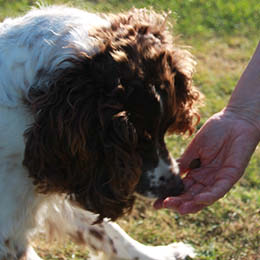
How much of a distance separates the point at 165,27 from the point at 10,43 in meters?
1.01

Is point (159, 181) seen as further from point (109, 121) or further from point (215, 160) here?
point (215, 160)

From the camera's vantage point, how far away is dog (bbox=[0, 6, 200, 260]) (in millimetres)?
2967

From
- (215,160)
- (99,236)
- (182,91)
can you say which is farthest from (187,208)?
(99,236)

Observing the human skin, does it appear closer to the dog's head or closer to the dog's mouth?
the dog's mouth

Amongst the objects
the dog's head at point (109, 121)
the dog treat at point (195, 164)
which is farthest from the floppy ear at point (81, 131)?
the dog treat at point (195, 164)

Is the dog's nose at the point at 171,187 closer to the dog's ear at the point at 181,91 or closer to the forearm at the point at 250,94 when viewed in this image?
the dog's ear at the point at 181,91

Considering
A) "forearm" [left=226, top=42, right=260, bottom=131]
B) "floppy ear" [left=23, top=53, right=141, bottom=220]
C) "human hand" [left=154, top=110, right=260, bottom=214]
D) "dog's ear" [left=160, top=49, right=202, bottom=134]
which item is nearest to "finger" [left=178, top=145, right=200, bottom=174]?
"human hand" [left=154, top=110, right=260, bottom=214]

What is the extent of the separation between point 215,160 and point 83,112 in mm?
1367

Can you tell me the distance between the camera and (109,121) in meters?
3.01

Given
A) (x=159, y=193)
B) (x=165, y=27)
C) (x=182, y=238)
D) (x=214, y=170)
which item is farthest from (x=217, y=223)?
(x=165, y=27)

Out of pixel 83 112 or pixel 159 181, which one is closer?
pixel 83 112

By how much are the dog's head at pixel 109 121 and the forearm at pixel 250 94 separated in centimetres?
82

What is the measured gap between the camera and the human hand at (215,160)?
11.6 ft

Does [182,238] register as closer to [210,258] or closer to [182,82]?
[210,258]
